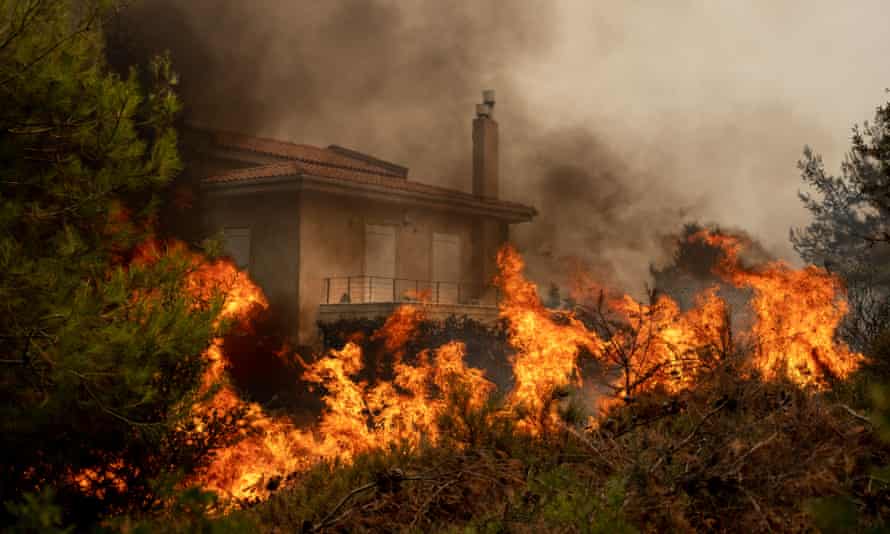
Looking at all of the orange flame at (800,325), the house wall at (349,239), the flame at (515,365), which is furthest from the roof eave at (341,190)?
the orange flame at (800,325)

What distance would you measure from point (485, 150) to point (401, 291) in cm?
604

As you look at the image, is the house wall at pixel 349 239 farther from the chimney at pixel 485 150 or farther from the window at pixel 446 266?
the chimney at pixel 485 150

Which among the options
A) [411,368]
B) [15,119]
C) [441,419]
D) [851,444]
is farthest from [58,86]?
[411,368]

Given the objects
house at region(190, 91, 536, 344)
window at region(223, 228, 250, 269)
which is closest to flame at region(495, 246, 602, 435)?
house at region(190, 91, 536, 344)

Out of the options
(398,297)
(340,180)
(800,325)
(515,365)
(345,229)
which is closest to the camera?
(800,325)

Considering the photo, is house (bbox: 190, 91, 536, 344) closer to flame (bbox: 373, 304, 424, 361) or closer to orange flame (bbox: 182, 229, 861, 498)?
flame (bbox: 373, 304, 424, 361)

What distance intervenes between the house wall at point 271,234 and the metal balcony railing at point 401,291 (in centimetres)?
110

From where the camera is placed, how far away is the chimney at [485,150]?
2827cm

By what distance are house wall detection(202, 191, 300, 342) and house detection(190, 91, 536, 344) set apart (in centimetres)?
3

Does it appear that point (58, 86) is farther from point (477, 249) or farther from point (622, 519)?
point (477, 249)

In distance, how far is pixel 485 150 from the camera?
92.9 ft

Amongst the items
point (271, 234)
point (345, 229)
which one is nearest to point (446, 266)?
point (345, 229)

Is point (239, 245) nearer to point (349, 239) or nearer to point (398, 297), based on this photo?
point (349, 239)

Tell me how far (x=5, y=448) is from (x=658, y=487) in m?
8.13
